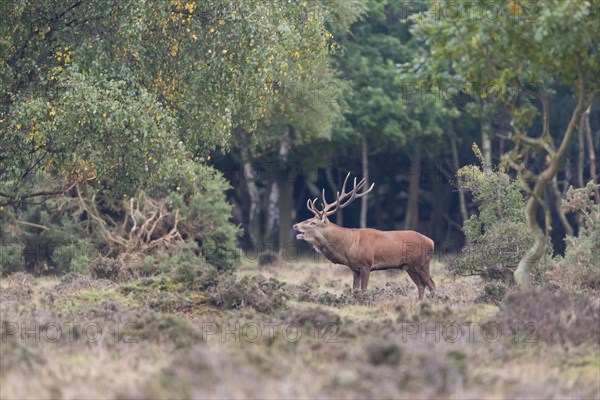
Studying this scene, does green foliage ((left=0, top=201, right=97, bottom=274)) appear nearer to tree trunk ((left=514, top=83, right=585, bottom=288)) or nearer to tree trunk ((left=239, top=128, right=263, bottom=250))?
tree trunk ((left=239, top=128, right=263, bottom=250))

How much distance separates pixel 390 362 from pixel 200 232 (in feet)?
59.7

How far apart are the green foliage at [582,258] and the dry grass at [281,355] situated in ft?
11.7

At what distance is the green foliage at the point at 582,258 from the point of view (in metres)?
21.3

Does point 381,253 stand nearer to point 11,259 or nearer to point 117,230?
point 117,230

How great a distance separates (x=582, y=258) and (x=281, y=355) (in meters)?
11.1

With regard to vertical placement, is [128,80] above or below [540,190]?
above

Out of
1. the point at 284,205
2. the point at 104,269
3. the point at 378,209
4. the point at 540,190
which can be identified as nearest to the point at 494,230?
the point at 540,190

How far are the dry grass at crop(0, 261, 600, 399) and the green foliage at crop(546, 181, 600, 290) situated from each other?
358 cm

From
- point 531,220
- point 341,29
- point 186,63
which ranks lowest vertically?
point 531,220

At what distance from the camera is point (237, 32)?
20234 millimetres

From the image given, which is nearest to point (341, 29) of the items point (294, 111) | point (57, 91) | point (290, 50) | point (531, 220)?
point (294, 111)

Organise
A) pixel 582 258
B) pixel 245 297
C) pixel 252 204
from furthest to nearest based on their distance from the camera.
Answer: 1. pixel 252 204
2. pixel 582 258
3. pixel 245 297

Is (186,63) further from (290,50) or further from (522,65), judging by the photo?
(522,65)

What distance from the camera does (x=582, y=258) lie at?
21766 mm
